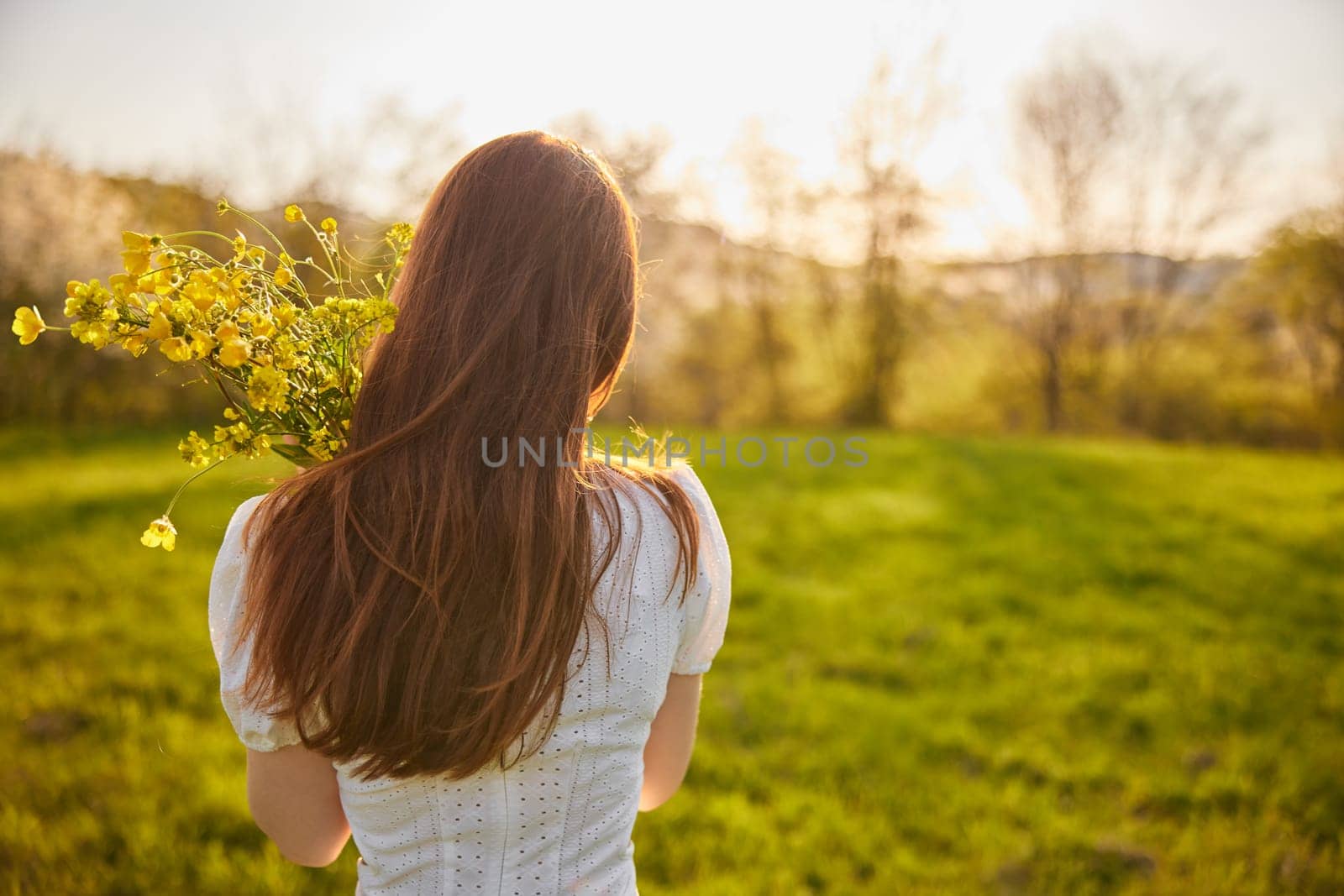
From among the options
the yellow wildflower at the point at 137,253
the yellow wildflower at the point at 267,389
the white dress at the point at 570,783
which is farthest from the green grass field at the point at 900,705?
the white dress at the point at 570,783

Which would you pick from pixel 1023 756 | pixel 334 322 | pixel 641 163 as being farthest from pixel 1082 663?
pixel 641 163

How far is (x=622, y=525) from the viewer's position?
1.18 metres

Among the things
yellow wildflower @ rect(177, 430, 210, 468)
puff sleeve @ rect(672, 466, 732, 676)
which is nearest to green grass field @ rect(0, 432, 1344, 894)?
yellow wildflower @ rect(177, 430, 210, 468)

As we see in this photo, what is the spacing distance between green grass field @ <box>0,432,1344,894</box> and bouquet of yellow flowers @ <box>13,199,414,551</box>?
0.43ft

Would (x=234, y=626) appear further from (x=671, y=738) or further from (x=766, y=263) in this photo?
(x=766, y=263)

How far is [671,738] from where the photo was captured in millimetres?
1497

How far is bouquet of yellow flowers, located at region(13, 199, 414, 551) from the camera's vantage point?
40.9 inches

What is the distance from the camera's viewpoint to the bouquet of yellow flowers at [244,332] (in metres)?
1.04

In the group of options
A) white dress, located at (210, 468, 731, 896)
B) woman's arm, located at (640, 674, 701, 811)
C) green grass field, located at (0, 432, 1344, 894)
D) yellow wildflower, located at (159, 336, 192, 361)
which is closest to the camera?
yellow wildflower, located at (159, 336, 192, 361)

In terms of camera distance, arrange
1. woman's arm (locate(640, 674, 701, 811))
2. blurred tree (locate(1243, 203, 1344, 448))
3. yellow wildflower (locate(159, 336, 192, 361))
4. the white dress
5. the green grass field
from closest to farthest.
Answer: yellow wildflower (locate(159, 336, 192, 361)) → the white dress → woman's arm (locate(640, 674, 701, 811)) → the green grass field → blurred tree (locate(1243, 203, 1344, 448))

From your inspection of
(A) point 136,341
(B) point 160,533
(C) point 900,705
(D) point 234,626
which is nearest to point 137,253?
(A) point 136,341

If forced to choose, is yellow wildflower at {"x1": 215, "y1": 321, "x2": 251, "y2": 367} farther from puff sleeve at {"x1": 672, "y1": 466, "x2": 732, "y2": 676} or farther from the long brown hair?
puff sleeve at {"x1": 672, "y1": 466, "x2": 732, "y2": 676}

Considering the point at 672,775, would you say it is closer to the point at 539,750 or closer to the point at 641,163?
the point at 539,750

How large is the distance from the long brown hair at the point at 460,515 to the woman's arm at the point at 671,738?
1.13 ft
